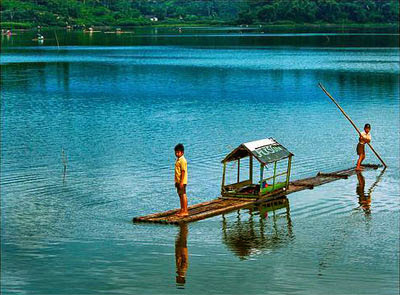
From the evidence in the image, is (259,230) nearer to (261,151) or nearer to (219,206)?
(219,206)

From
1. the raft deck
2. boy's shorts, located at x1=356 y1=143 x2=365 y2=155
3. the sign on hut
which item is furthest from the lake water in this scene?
boy's shorts, located at x1=356 y1=143 x2=365 y2=155

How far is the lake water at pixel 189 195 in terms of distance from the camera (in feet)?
71.7

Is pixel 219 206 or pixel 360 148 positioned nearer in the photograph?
pixel 219 206

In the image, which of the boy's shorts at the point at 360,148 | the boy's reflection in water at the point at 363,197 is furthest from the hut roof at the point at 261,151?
the boy's shorts at the point at 360,148

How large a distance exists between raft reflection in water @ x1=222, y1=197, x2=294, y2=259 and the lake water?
2.9 inches

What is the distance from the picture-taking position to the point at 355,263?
22.7 m

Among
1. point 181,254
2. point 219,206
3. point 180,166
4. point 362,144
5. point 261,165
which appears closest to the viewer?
point 181,254

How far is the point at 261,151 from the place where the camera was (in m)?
29.5

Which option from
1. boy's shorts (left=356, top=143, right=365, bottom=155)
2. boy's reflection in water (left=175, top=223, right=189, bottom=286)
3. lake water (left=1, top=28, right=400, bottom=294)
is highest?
boy's shorts (left=356, top=143, right=365, bottom=155)

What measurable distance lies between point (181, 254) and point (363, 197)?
32.8ft

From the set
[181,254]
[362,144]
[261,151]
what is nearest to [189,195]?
[261,151]

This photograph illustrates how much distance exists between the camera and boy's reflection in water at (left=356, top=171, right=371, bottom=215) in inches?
1148

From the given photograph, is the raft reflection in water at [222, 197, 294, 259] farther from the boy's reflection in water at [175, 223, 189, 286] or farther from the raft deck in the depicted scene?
the boy's reflection in water at [175, 223, 189, 286]

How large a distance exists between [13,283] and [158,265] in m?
3.95
